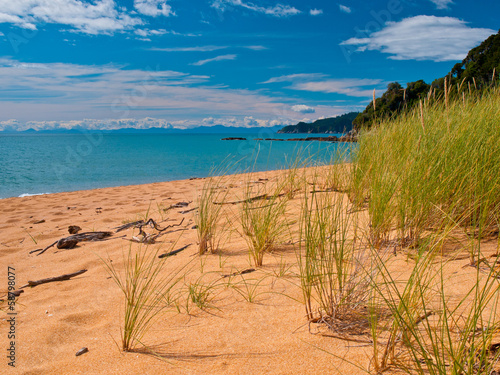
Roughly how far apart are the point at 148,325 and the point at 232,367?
1.97 ft

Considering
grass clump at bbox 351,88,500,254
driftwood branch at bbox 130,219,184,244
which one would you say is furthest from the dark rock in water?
grass clump at bbox 351,88,500,254

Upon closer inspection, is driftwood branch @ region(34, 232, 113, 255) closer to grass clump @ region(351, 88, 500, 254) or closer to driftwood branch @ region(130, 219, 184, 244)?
driftwood branch @ region(130, 219, 184, 244)

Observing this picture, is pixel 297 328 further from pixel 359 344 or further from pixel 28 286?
pixel 28 286

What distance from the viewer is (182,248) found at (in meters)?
2.89

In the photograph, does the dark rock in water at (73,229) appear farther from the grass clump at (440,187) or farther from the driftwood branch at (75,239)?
the grass clump at (440,187)

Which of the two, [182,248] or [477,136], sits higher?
[477,136]

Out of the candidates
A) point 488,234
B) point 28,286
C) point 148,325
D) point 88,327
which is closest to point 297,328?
point 148,325

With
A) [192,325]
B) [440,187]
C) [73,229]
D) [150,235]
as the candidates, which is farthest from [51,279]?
[440,187]

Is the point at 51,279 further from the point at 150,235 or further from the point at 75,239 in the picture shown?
the point at 75,239

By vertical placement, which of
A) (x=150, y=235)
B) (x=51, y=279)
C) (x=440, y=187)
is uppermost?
(x=440, y=187)

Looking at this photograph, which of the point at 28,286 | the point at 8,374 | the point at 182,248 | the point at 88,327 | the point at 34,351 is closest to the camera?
the point at 8,374

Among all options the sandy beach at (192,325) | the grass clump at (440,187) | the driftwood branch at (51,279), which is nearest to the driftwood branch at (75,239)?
the sandy beach at (192,325)

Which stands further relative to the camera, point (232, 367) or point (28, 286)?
point (28, 286)

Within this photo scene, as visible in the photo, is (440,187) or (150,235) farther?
(150,235)
